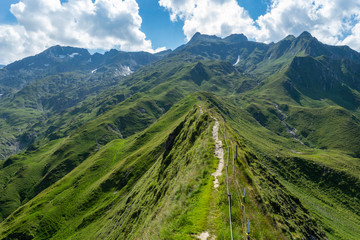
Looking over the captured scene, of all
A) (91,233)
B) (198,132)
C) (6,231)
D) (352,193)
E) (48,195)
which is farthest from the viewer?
(48,195)

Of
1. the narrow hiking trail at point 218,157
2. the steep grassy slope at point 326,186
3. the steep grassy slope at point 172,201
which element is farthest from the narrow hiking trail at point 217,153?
the steep grassy slope at point 326,186

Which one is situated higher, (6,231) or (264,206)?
(264,206)

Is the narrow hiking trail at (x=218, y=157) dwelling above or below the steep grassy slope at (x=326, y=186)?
above

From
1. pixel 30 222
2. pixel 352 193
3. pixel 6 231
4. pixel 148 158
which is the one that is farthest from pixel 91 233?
pixel 352 193

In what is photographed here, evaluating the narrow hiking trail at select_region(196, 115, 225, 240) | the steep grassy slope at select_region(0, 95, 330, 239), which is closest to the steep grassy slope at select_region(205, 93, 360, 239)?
the steep grassy slope at select_region(0, 95, 330, 239)

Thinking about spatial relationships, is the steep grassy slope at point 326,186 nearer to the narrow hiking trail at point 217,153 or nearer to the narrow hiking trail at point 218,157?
the narrow hiking trail at point 217,153

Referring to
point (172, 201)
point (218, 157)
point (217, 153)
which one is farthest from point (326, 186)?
point (172, 201)

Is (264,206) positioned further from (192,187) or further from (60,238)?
(60,238)

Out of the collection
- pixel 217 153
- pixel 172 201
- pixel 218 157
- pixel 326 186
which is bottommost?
pixel 326 186

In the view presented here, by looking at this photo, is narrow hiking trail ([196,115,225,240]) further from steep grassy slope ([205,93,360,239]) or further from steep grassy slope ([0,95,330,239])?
steep grassy slope ([205,93,360,239])

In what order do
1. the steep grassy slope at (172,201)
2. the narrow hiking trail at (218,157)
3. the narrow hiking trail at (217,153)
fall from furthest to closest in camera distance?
the narrow hiking trail at (217,153), the steep grassy slope at (172,201), the narrow hiking trail at (218,157)

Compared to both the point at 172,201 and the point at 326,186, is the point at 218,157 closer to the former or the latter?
the point at 172,201
